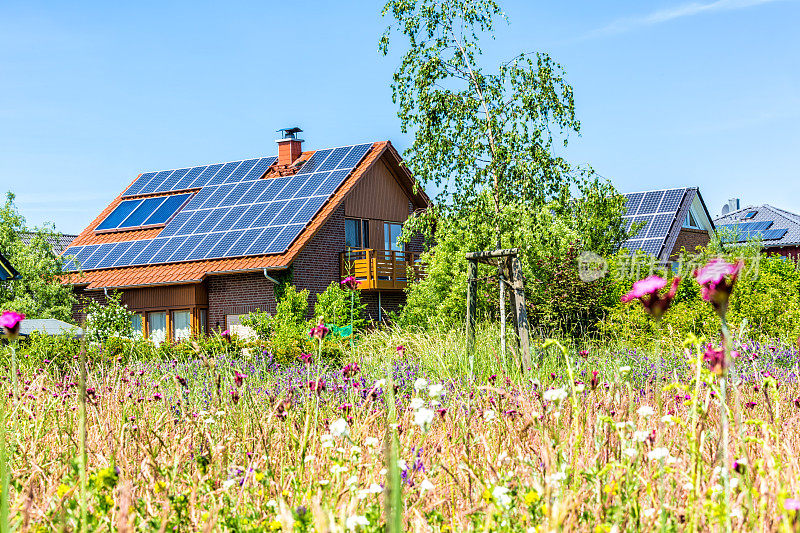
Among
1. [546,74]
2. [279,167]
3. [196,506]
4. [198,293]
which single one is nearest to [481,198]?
[546,74]

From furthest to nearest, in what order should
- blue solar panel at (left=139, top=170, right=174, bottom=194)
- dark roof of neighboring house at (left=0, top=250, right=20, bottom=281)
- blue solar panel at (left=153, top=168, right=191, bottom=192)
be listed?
1. blue solar panel at (left=139, top=170, right=174, bottom=194)
2. blue solar panel at (left=153, top=168, right=191, bottom=192)
3. dark roof of neighboring house at (left=0, top=250, right=20, bottom=281)

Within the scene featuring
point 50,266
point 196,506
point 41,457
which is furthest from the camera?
point 50,266

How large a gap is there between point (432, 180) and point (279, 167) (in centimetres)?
1341

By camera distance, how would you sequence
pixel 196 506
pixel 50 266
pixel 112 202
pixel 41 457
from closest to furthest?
pixel 196 506
pixel 41 457
pixel 50 266
pixel 112 202

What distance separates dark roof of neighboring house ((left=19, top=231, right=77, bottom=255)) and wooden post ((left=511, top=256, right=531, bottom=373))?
1645 cm

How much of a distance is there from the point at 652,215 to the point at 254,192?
52.8ft

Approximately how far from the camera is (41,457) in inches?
180

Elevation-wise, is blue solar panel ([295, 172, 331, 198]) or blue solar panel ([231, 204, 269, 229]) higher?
blue solar panel ([295, 172, 331, 198])

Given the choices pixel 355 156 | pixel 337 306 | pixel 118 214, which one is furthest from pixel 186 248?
pixel 118 214

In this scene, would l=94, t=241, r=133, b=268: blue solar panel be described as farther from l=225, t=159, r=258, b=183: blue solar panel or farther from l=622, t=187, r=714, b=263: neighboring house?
l=622, t=187, r=714, b=263: neighboring house

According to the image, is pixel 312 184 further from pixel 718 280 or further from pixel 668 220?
pixel 718 280

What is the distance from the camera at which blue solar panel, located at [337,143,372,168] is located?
23516mm

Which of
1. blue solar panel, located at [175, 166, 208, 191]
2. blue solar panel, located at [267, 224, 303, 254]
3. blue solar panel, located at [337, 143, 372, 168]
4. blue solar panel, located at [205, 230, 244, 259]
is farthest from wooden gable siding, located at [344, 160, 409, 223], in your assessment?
blue solar panel, located at [175, 166, 208, 191]

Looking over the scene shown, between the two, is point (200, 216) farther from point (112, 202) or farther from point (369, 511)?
point (369, 511)
